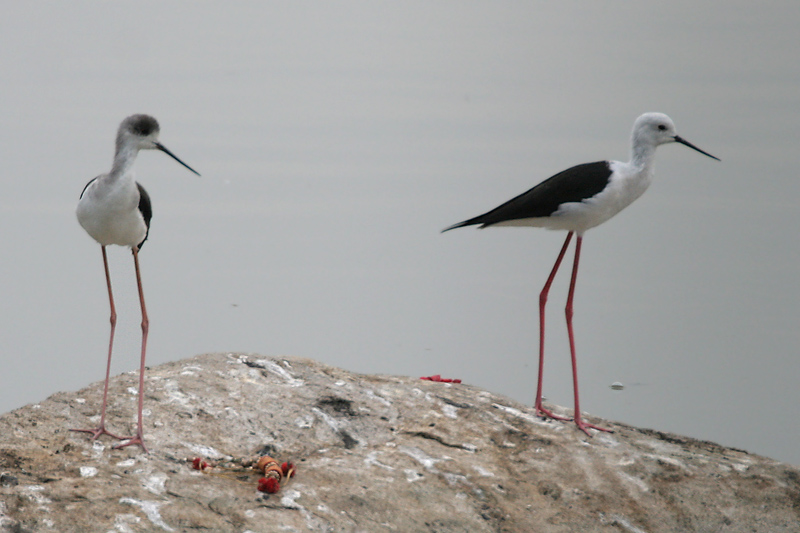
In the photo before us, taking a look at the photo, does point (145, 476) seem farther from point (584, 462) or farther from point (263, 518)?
point (584, 462)

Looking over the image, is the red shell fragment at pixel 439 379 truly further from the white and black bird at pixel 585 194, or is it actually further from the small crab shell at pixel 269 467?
the small crab shell at pixel 269 467

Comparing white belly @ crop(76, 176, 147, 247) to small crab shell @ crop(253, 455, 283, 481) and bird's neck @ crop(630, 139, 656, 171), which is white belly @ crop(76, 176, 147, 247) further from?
bird's neck @ crop(630, 139, 656, 171)

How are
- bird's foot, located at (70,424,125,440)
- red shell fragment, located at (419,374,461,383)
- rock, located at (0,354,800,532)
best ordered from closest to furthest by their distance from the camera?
rock, located at (0,354,800,532) → bird's foot, located at (70,424,125,440) → red shell fragment, located at (419,374,461,383)

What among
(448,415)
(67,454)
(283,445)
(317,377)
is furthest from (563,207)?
(67,454)

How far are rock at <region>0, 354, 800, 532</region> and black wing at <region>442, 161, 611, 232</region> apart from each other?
3.99 ft

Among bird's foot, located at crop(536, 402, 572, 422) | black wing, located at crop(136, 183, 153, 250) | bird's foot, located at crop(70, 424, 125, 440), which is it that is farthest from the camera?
bird's foot, located at crop(536, 402, 572, 422)

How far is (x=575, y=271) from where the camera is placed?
617cm

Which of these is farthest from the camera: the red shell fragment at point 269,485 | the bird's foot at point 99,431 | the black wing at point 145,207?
the black wing at point 145,207

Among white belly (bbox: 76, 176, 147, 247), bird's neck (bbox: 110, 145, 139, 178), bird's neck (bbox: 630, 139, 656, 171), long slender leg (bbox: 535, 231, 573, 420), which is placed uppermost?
bird's neck (bbox: 630, 139, 656, 171)

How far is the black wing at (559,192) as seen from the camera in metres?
5.87

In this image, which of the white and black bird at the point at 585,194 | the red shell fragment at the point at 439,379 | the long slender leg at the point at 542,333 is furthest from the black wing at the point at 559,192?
the red shell fragment at the point at 439,379

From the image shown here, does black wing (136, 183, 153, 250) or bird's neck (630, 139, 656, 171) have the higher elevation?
bird's neck (630, 139, 656, 171)

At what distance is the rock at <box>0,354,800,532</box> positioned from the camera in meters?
4.47

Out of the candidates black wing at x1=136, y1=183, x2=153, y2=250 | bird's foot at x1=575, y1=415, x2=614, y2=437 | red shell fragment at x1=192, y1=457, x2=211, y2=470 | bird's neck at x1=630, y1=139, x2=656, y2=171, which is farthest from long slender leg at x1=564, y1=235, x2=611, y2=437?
black wing at x1=136, y1=183, x2=153, y2=250
